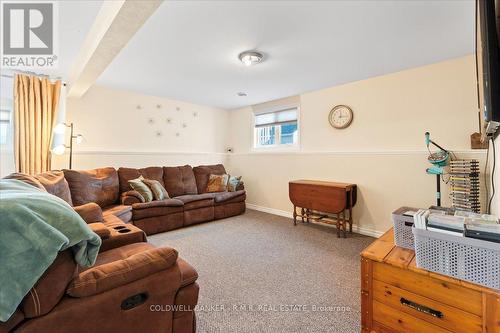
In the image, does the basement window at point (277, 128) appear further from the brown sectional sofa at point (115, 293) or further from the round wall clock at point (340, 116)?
the brown sectional sofa at point (115, 293)

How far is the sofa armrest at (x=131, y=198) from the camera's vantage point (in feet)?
10.6

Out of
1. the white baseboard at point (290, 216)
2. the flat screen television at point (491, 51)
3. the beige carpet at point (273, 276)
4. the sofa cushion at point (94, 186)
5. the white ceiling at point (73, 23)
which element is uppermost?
the white ceiling at point (73, 23)

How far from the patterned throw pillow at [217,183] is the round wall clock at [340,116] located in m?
2.25

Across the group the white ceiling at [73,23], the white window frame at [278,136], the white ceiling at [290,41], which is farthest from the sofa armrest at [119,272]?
the white window frame at [278,136]

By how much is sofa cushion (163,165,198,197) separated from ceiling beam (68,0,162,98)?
6.13ft

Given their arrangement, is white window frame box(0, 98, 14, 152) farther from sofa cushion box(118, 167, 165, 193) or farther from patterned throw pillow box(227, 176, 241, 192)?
patterned throw pillow box(227, 176, 241, 192)

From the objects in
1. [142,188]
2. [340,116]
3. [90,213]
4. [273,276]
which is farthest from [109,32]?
[340,116]

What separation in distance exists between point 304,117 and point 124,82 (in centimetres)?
302

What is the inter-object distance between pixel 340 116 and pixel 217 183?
2.52 metres

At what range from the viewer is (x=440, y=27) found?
203cm

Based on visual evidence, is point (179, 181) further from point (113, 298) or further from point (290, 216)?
point (113, 298)

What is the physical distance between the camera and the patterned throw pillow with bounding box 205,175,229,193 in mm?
4461

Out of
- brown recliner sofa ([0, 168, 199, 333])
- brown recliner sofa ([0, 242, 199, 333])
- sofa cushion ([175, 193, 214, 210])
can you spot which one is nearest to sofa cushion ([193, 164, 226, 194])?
sofa cushion ([175, 193, 214, 210])

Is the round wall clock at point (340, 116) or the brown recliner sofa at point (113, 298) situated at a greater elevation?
the round wall clock at point (340, 116)
